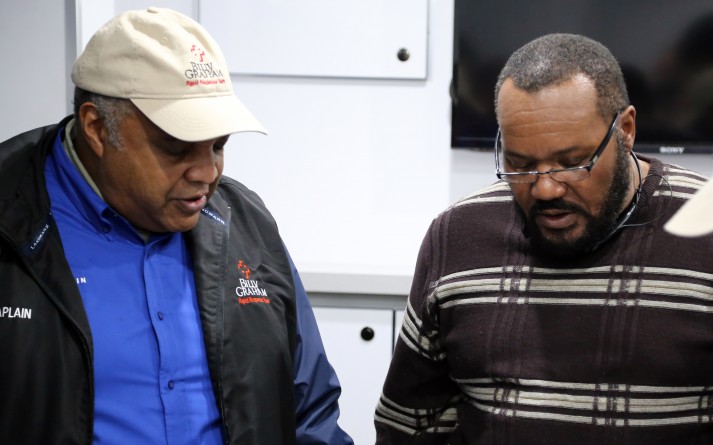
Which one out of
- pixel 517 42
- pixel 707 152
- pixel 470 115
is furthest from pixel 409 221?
pixel 707 152

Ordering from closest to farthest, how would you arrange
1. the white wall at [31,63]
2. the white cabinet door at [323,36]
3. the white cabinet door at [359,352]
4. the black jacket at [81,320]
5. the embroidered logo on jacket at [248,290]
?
the black jacket at [81,320] < the embroidered logo on jacket at [248,290] < the white wall at [31,63] < the white cabinet door at [359,352] < the white cabinet door at [323,36]

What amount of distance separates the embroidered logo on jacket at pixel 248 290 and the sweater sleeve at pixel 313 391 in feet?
0.38

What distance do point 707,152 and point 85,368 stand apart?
2.17m

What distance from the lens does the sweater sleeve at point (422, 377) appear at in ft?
5.74

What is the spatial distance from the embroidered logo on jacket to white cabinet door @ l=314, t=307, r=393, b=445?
1149 millimetres

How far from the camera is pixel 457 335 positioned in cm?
167

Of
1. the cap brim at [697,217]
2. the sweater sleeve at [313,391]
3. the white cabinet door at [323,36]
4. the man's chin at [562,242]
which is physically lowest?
the sweater sleeve at [313,391]

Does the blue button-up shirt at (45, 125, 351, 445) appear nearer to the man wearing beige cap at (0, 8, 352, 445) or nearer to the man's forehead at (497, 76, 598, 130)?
the man wearing beige cap at (0, 8, 352, 445)

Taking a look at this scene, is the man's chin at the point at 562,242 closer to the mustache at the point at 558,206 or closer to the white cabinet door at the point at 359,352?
the mustache at the point at 558,206

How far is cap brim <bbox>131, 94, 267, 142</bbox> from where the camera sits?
Answer: 1.57 meters

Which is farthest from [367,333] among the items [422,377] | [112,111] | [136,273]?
[112,111]

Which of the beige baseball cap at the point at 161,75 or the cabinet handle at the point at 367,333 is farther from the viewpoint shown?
the cabinet handle at the point at 367,333

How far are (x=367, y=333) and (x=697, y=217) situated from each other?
211 centimetres

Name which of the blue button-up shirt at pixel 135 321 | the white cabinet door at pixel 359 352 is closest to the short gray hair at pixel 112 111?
the blue button-up shirt at pixel 135 321
